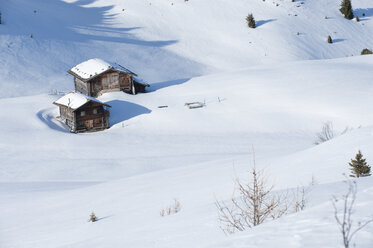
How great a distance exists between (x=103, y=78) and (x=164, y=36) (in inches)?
842

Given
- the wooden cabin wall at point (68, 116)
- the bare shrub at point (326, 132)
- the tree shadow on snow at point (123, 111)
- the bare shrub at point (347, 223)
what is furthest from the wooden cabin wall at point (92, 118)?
the bare shrub at point (347, 223)

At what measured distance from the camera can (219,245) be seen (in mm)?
5266

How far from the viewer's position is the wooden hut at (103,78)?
39219 mm

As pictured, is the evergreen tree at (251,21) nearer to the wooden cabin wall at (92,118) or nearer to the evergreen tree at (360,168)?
the wooden cabin wall at (92,118)

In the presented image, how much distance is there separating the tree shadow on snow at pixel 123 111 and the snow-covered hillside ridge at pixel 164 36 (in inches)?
374

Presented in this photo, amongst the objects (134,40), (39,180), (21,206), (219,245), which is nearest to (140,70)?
(134,40)

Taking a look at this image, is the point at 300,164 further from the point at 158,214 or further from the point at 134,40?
the point at 134,40

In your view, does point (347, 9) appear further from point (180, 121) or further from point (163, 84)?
point (180, 121)

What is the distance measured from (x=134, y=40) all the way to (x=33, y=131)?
91.9 feet

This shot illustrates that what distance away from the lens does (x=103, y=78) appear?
39.7 metres

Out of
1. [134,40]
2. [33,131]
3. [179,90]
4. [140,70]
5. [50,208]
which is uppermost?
[134,40]

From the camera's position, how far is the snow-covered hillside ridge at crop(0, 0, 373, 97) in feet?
162

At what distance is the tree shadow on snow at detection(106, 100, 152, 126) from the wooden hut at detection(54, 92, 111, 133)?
114 cm

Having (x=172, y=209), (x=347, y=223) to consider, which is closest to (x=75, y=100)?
(x=172, y=209)
